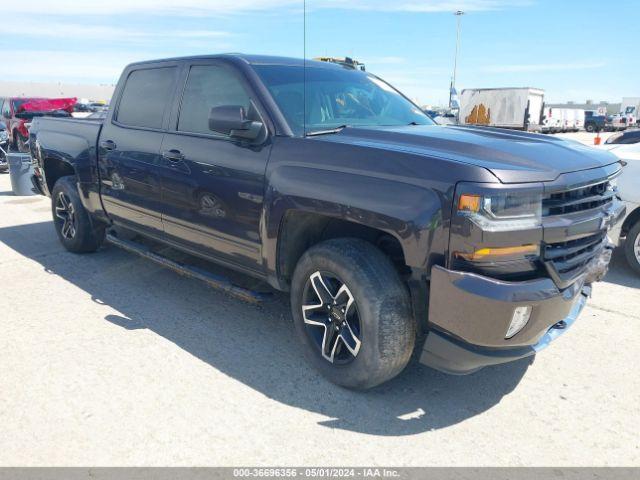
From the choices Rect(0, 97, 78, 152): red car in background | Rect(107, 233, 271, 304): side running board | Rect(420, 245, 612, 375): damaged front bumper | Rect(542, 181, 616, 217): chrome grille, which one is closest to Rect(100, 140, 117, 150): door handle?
Rect(107, 233, 271, 304): side running board

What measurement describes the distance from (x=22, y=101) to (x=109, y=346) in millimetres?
16028

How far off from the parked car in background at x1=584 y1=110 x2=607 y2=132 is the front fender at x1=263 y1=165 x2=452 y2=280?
2105 inches

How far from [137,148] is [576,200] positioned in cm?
→ 335

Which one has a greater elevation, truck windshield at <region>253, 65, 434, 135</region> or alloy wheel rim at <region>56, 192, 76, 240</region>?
truck windshield at <region>253, 65, 434, 135</region>

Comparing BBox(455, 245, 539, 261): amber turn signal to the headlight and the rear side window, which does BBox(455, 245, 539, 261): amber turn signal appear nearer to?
the headlight

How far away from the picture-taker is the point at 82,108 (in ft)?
169

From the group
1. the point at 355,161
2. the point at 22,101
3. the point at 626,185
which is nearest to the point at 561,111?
the point at 22,101

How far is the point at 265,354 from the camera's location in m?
3.60

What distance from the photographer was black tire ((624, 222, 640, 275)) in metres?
5.23

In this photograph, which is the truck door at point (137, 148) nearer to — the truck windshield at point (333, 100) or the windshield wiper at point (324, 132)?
the truck windshield at point (333, 100)

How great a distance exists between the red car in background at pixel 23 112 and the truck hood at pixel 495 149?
13.9 m

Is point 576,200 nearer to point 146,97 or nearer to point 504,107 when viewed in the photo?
point 146,97

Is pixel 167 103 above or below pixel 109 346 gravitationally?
above

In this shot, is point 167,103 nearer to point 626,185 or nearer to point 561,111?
point 626,185
